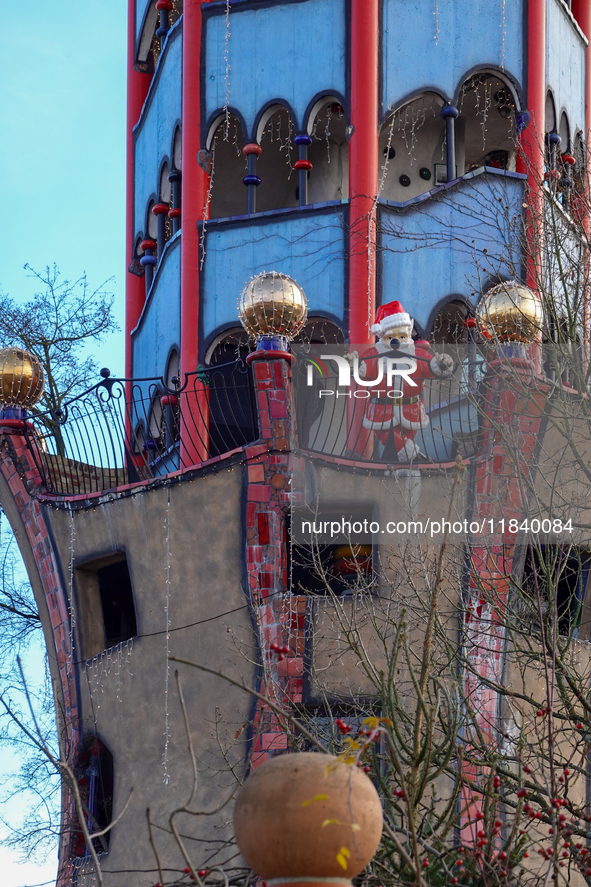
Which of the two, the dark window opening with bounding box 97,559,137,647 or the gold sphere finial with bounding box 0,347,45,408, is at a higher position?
the gold sphere finial with bounding box 0,347,45,408

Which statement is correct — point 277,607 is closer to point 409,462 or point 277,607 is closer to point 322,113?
point 409,462

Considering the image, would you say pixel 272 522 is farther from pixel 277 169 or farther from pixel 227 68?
pixel 277 169

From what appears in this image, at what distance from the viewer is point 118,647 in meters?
9.85

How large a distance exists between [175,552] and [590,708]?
4282mm

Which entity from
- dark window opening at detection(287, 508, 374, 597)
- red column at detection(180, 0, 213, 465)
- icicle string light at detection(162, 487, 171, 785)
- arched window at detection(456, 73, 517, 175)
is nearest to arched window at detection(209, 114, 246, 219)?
red column at detection(180, 0, 213, 465)

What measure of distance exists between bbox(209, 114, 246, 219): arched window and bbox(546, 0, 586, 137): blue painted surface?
11.1 ft

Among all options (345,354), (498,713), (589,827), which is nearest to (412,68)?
(345,354)

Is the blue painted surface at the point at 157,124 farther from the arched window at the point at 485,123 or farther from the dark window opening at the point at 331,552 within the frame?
the dark window opening at the point at 331,552

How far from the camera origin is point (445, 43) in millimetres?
12664

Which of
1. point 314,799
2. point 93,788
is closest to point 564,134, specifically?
point 93,788

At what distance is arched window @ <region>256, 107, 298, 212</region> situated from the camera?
13883 millimetres

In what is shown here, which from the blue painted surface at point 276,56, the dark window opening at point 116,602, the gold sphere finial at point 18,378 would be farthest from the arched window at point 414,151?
the dark window opening at point 116,602

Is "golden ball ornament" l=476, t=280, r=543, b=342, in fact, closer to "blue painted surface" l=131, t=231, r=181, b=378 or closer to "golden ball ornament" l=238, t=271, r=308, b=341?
"golden ball ornament" l=238, t=271, r=308, b=341

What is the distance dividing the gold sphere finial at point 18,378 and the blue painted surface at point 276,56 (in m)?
3.39
